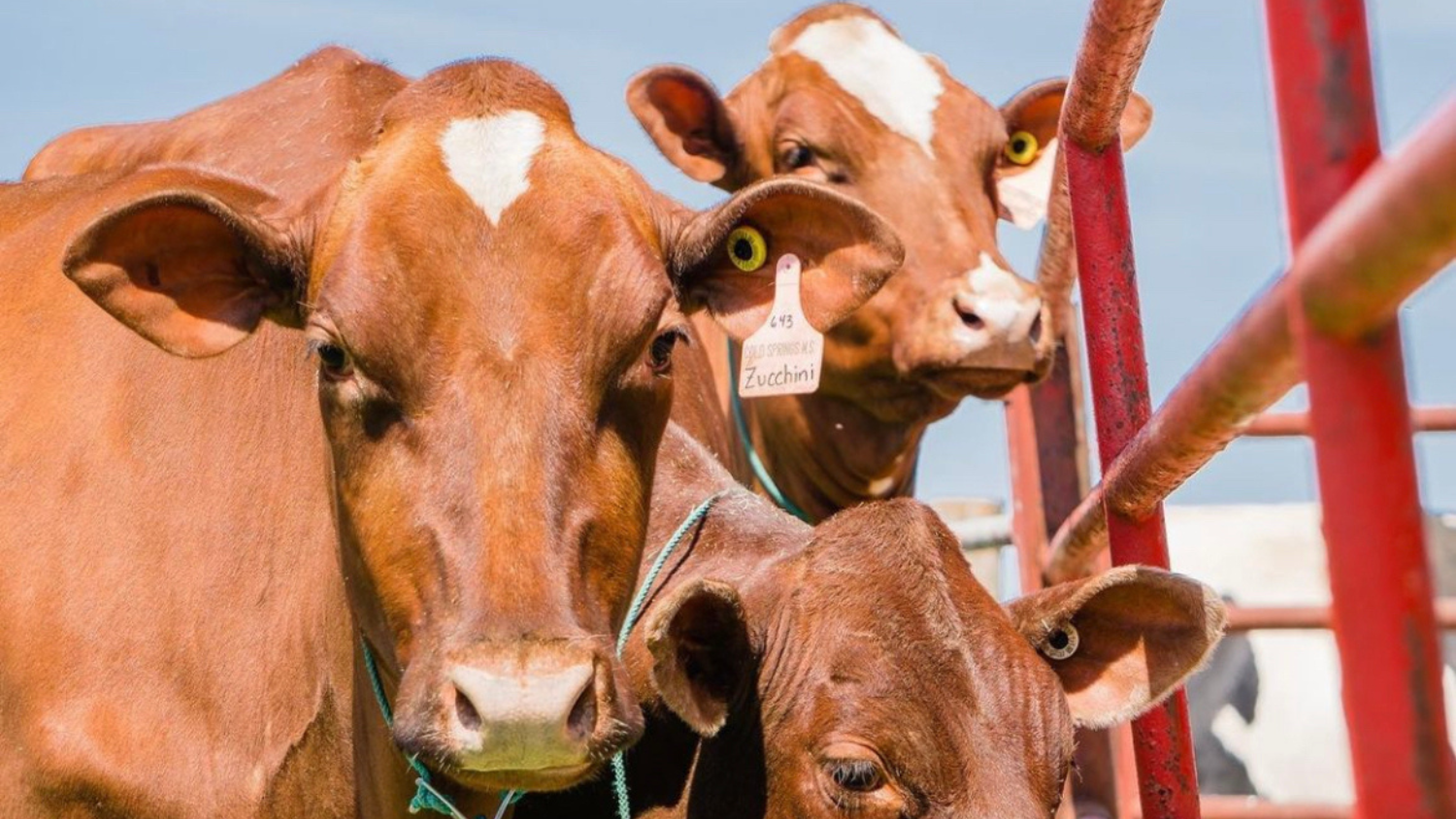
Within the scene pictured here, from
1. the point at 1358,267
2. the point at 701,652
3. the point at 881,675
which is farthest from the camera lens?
the point at 701,652

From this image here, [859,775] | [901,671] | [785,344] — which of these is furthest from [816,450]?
[859,775]

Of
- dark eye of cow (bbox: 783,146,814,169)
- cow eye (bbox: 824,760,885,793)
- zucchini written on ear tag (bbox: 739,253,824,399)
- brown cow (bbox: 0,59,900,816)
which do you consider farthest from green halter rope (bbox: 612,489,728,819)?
dark eye of cow (bbox: 783,146,814,169)

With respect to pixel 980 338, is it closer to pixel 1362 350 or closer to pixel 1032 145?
pixel 1032 145

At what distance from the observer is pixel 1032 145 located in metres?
7.50

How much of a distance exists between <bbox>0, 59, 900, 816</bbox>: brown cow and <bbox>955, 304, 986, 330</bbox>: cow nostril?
2396 mm

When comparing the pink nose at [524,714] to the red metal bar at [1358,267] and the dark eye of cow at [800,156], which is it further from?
the dark eye of cow at [800,156]

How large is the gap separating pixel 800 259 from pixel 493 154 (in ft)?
2.23

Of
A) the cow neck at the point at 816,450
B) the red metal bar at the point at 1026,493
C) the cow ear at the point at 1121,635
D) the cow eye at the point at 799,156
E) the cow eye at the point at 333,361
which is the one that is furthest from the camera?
the red metal bar at the point at 1026,493

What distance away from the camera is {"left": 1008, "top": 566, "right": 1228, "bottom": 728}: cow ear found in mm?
3463

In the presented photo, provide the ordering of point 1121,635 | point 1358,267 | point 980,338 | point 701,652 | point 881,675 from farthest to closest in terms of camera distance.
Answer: point 980,338, point 1121,635, point 701,652, point 881,675, point 1358,267

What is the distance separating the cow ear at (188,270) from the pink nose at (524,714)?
993 millimetres

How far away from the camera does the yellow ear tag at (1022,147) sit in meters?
7.46

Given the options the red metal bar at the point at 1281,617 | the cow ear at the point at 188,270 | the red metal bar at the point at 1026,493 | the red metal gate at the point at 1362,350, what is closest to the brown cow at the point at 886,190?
the red metal bar at the point at 1026,493

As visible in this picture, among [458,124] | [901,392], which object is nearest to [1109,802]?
[901,392]
